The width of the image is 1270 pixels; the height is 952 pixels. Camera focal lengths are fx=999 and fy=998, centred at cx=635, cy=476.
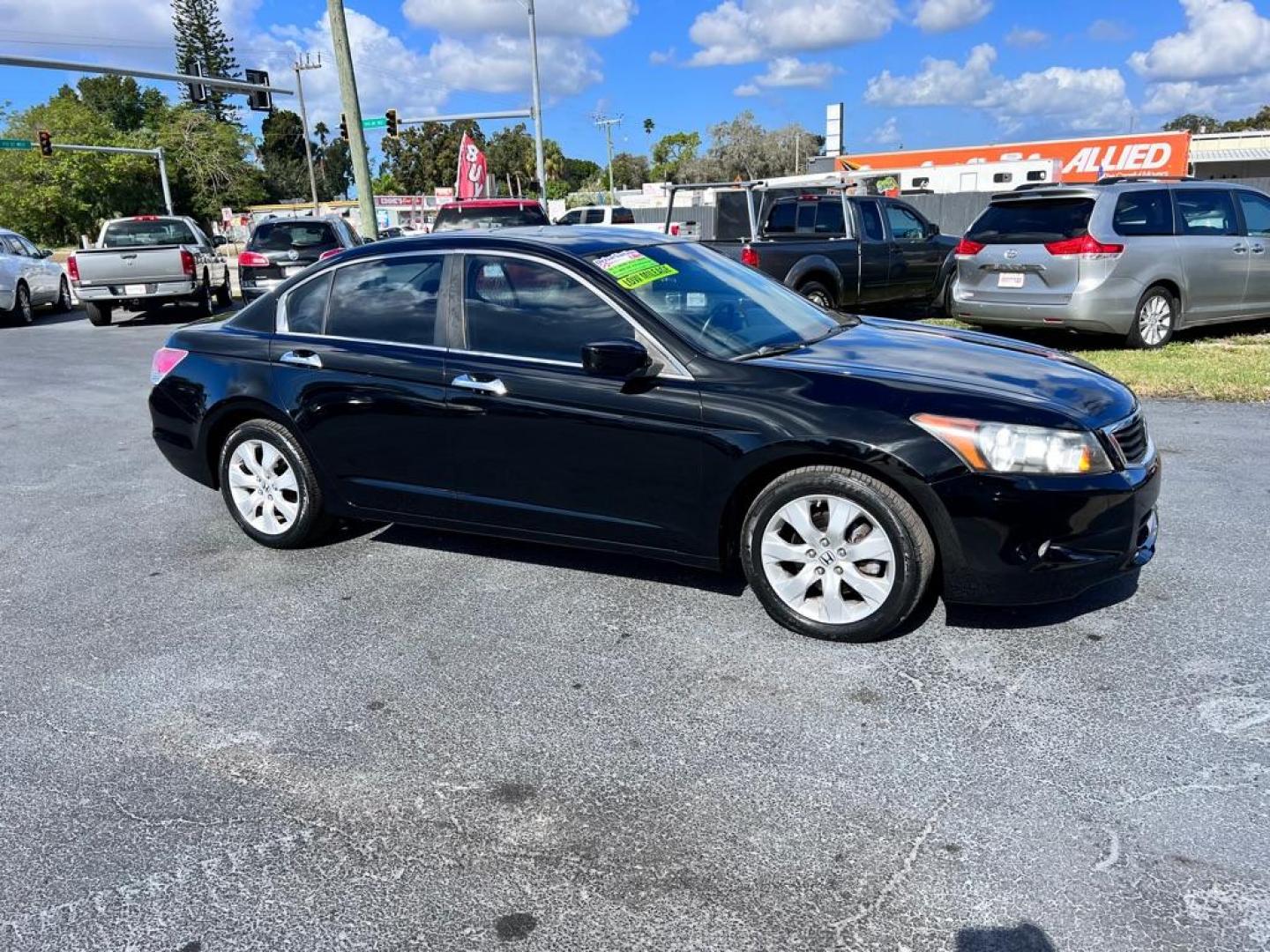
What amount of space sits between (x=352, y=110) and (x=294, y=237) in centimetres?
226

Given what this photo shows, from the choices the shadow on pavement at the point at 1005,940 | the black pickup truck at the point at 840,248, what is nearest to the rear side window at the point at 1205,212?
the black pickup truck at the point at 840,248

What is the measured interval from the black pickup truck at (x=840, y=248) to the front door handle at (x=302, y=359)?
7.76 m

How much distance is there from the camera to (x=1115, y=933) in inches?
94.8

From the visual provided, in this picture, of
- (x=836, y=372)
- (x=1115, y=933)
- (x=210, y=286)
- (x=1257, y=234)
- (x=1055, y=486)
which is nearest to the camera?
(x=1115, y=933)

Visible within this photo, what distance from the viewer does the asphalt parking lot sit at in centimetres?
255

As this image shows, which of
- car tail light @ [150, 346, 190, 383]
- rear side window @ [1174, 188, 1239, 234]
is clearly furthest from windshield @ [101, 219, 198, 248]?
rear side window @ [1174, 188, 1239, 234]

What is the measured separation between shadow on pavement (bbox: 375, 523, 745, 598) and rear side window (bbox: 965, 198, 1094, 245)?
6.95 meters

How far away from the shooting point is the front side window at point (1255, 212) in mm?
10731

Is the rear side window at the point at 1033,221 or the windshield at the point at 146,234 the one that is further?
the windshield at the point at 146,234

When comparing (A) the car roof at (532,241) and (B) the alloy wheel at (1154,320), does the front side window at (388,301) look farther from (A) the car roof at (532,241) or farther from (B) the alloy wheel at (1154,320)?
(B) the alloy wheel at (1154,320)

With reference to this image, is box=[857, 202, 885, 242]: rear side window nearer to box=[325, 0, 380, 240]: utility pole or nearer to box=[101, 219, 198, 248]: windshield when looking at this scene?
box=[325, 0, 380, 240]: utility pole

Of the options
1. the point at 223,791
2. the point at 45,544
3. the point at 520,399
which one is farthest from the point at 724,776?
the point at 45,544

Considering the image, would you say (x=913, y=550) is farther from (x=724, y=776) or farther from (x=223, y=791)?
(x=223, y=791)

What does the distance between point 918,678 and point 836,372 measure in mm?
1229
